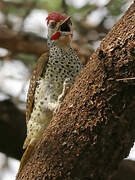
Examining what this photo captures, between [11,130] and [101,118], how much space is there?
7.28 feet

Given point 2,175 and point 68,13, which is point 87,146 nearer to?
point 68,13

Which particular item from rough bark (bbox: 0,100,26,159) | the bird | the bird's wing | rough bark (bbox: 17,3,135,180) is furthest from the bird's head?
rough bark (bbox: 17,3,135,180)

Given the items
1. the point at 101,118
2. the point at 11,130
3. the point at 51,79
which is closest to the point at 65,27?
the point at 51,79

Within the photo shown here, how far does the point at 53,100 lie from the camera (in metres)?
2.93

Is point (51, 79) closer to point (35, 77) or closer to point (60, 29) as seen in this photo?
point (35, 77)

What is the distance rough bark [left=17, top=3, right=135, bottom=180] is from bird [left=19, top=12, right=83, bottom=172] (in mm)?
859

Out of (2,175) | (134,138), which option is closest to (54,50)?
(134,138)

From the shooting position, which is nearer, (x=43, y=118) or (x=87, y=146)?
(x=87, y=146)

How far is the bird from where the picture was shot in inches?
116

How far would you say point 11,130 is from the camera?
3820mm

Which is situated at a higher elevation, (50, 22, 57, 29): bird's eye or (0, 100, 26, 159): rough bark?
(50, 22, 57, 29): bird's eye

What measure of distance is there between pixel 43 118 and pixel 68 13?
1.86m

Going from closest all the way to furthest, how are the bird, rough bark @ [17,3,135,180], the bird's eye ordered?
rough bark @ [17,3,135,180] → the bird → the bird's eye

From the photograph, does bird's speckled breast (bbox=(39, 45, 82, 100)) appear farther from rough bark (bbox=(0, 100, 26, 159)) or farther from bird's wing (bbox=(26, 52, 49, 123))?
rough bark (bbox=(0, 100, 26, 159))
